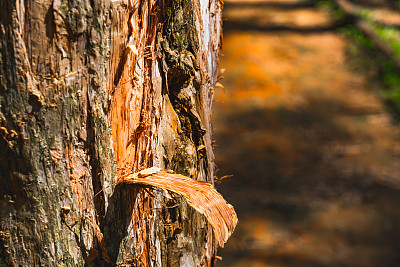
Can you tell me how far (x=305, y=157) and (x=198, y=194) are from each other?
3856 mm

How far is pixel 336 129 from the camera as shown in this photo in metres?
5.43

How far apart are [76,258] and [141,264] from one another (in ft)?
0.67

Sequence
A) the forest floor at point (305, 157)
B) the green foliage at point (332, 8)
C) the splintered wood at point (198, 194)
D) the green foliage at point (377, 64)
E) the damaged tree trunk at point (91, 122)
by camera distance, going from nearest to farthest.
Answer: the damaged tree trunk at point (91, 122) < the splintered wood at point (198, 194) < the forest floor at point (305, 157) < the green foliage at point (377, 64) < the green foliage at point (332, 8)

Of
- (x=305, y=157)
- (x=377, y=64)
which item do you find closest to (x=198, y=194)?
(x=305, y=157)

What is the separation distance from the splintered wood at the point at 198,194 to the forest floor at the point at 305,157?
253 centimetres

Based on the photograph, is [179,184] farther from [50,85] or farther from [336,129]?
[336,129]

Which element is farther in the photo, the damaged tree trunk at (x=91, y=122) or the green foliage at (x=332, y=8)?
the green foliage at (x=332, y=8)

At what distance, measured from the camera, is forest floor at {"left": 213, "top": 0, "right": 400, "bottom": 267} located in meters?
3.81

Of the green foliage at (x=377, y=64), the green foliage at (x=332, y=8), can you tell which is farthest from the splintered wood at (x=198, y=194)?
the green foliage at (x=332, y=8)

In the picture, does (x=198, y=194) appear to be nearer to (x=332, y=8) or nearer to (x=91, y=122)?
(x=91, y=122)

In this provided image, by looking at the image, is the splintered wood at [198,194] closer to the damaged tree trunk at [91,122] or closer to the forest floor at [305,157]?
the damaged tree trunk at [91,122]

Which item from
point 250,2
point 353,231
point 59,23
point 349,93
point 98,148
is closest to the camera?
point 59,23

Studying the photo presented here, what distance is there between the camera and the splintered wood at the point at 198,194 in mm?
1160

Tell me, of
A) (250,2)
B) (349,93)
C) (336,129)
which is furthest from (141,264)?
(250,2)
